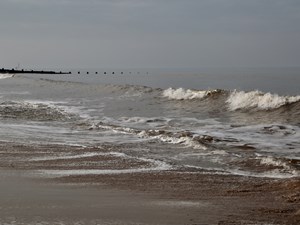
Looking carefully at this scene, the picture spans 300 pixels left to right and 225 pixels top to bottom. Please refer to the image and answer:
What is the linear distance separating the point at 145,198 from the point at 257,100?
72.8 feet

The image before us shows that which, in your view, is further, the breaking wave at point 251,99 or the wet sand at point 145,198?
the breaking wave at point 251,99

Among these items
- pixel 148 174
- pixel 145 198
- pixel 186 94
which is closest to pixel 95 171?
pixel 148 174

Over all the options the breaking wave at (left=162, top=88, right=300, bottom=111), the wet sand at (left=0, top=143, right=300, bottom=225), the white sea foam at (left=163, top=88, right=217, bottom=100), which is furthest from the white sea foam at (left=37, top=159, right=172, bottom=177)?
the white sea foam at (left=163, top=88, right=217, bottom=100)

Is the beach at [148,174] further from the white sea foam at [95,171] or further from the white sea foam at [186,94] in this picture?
the white sea foam at [186,94]

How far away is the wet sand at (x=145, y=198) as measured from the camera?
6.15 meters

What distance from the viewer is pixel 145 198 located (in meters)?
7.29

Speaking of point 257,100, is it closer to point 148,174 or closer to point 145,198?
point 148,174

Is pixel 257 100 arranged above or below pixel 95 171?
above

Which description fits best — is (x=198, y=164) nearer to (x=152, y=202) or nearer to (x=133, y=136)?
(x=152, y=202)

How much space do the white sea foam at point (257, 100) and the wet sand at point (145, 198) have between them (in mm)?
18078

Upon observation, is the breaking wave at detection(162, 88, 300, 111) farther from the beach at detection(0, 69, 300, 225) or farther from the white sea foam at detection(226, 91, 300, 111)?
the beach at detection(0, 69, 300, 225)

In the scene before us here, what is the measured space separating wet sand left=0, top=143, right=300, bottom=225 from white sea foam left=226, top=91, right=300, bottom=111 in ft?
59.3

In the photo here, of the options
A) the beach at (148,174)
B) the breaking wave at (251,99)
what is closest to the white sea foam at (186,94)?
the breaking wave at (251,99)

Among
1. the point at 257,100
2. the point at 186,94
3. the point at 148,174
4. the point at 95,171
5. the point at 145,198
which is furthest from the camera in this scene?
the point at 186,94
